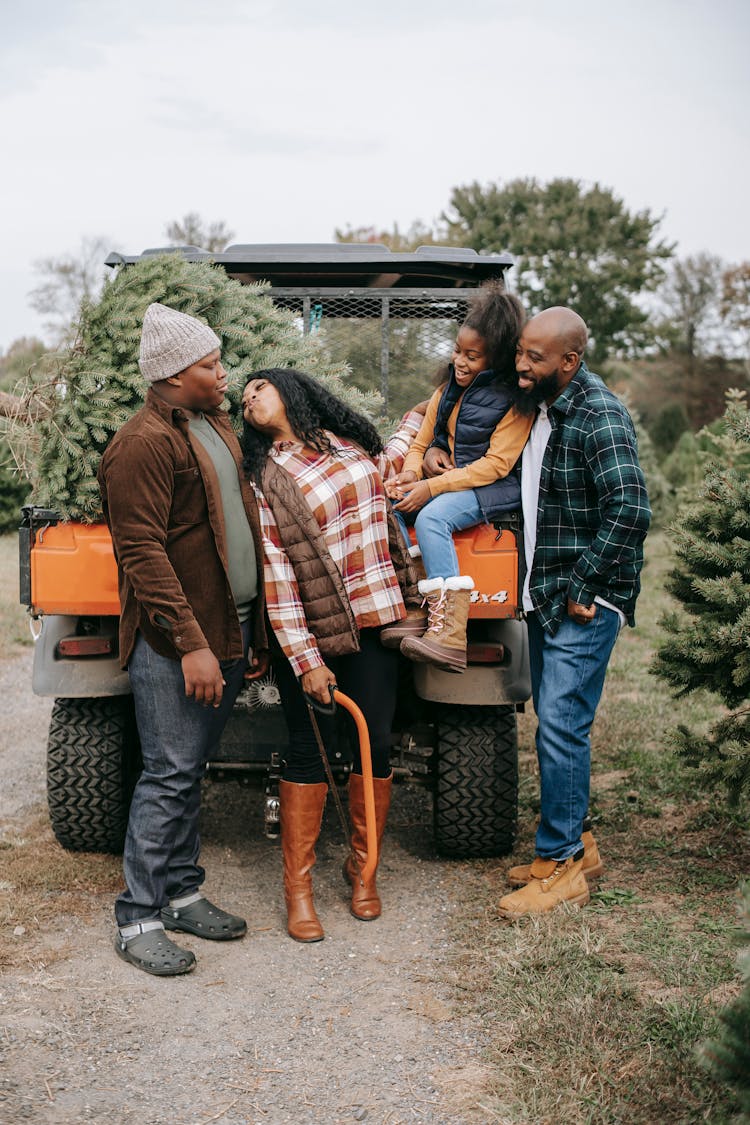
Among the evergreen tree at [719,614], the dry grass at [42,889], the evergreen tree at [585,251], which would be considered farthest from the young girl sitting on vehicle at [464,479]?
the evergreen tree at [585,251]

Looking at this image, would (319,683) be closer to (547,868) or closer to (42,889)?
(547,868)

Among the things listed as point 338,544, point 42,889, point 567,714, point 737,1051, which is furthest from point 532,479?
point 42,889

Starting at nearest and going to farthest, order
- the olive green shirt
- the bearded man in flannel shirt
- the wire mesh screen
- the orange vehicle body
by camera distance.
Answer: the olive green shirt, the bearded man in flannel shirt, the orange vehicle body, the wire mesh screen

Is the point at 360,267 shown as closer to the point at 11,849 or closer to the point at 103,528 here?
the point at 103,528

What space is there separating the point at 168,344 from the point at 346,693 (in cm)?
136

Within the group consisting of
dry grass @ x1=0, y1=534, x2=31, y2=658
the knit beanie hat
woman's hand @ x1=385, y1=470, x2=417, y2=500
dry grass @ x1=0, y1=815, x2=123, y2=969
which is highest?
the knit beanie hat

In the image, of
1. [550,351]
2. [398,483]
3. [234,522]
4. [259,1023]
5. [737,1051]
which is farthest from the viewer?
[398,483]

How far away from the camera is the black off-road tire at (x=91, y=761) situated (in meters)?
4.09

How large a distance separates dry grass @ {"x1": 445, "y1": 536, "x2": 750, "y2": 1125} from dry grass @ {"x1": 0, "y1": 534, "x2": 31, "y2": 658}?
542 centimetres

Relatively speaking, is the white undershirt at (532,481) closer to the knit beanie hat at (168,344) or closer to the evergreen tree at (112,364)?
the evergreen tree at (112,364)

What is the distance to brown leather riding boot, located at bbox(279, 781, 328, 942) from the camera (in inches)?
152

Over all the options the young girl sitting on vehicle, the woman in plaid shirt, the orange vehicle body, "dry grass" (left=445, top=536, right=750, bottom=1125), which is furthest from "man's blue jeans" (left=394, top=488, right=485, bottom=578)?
"dry grass" (left=445, top=536, right=750, bottom=1125)

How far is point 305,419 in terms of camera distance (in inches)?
146

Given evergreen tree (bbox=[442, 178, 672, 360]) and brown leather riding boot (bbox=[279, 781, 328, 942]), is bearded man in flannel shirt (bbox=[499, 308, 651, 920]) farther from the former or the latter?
evergreen tree (bbox=[442, 178, 672, 360])
